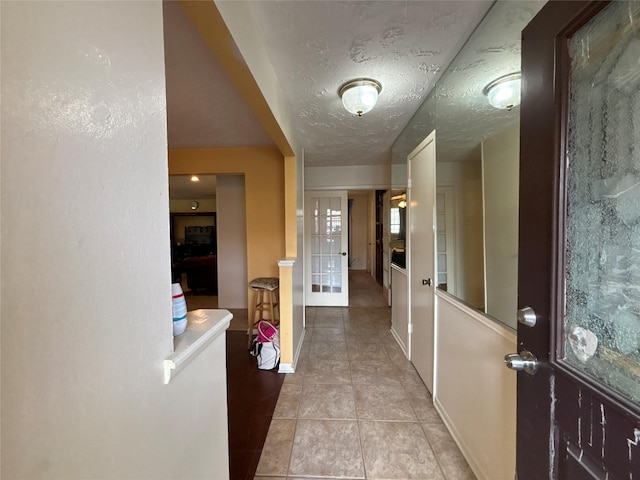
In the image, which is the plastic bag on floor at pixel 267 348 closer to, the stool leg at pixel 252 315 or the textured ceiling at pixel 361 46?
the stool leg at pixel 252 315

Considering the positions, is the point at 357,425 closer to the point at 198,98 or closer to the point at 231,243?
the point at 198,98

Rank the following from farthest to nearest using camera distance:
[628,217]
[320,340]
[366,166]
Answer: [366,166]
[320,340]
[628,217]

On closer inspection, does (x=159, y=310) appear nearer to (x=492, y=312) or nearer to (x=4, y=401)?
(x=4, y=401)

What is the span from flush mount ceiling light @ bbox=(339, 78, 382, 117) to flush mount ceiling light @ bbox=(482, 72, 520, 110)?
672 mm

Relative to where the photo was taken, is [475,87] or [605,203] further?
[475,87]

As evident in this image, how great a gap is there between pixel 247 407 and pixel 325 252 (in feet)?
9.35

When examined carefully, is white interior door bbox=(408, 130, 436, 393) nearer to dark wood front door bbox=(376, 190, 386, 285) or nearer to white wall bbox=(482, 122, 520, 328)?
white wall bbox=(482, 122, 520, 328)

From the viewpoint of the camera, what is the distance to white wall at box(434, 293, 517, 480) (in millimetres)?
1179

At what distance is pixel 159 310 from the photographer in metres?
0.64

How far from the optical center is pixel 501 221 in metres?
1.38

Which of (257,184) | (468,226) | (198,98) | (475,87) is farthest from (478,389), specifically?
(257,184)

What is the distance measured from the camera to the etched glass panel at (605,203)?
2.01 feet

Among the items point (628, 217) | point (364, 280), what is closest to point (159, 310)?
point (628, 217)

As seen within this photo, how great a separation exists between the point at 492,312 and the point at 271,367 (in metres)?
1.96
